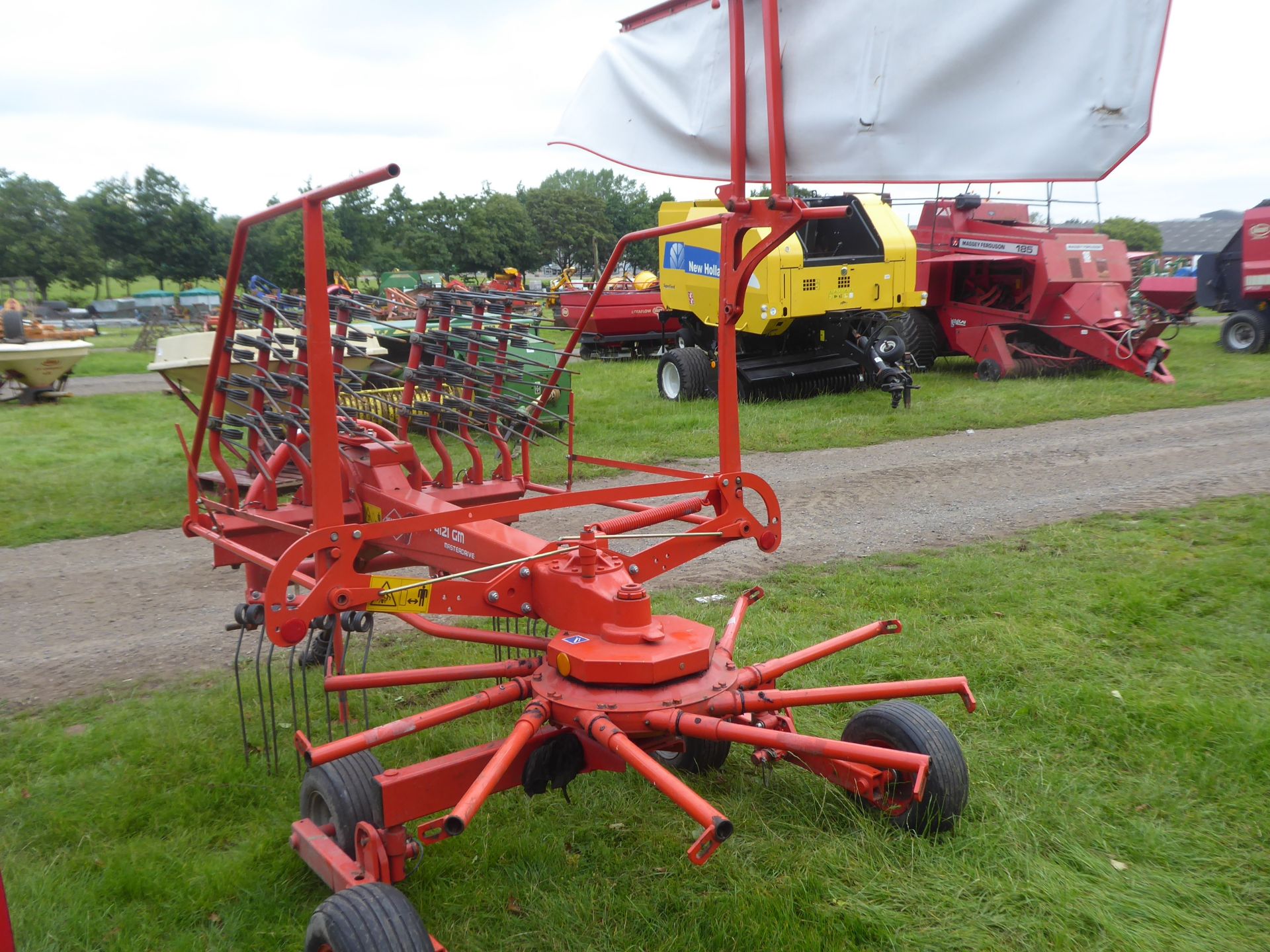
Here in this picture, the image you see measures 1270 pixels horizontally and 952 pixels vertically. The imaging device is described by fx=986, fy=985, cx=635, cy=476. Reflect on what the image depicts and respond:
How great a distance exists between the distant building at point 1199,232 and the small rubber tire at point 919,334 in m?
37.2

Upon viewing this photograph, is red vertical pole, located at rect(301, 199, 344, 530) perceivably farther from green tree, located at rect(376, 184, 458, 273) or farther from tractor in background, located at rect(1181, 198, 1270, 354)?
green tree, located at rect(376, 184, 458, 273)

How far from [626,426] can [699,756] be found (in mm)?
7562

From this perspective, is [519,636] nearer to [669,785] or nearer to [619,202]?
[669,785]

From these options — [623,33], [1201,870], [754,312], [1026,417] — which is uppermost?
[623,33]

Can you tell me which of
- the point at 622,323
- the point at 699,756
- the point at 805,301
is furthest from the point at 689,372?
the point at 699,756

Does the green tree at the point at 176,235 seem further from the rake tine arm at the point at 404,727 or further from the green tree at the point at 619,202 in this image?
the rake tine arm at the point at 404,727

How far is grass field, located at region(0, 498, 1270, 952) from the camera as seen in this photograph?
2.82 m

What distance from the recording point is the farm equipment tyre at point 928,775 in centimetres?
309

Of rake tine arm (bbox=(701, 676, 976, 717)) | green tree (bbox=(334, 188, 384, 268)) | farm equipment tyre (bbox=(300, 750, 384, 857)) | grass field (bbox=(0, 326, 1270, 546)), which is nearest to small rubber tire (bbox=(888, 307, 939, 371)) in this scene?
grass field (bbox=(0, 326, 1270, 546))

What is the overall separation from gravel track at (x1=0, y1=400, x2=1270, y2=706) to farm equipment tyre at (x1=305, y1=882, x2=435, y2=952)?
9.43 feet

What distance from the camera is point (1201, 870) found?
119 inches

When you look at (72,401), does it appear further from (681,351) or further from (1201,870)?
(1201,870)

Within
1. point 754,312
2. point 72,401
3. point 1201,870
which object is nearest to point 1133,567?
point 1201,870

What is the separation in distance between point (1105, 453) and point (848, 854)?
7.22 metres
